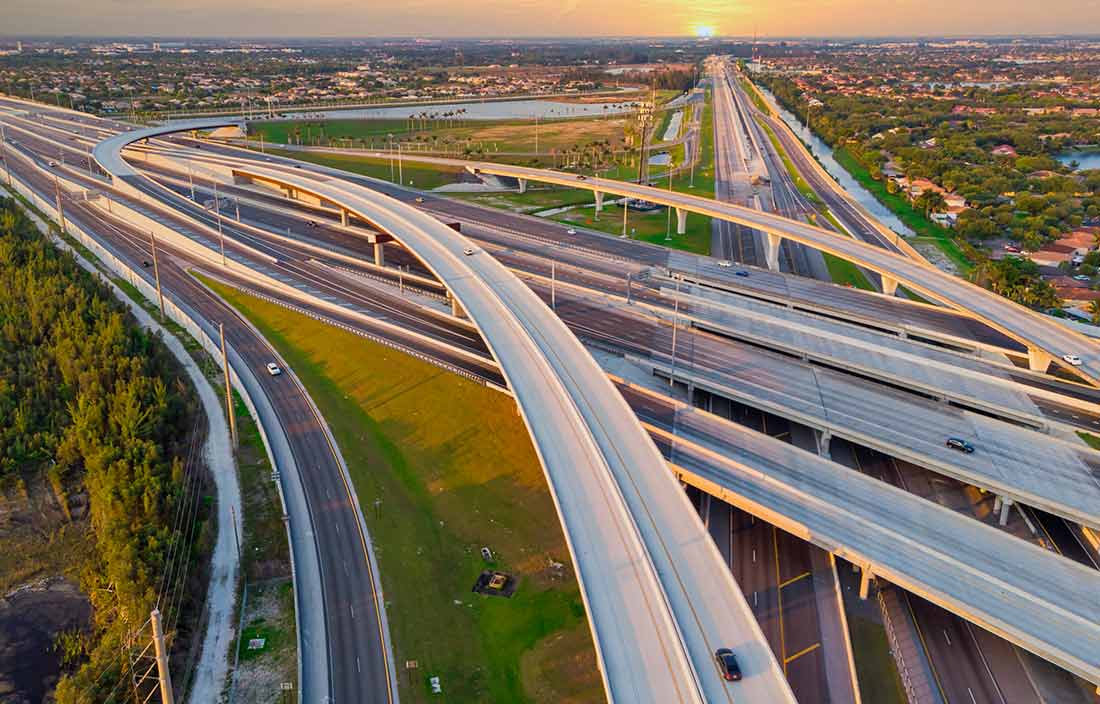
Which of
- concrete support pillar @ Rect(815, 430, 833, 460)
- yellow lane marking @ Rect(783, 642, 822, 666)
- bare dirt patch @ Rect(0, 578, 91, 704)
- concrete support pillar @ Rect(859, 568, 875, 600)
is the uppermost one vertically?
concrete support pillar @ Rect(815, 430, 833, 460)

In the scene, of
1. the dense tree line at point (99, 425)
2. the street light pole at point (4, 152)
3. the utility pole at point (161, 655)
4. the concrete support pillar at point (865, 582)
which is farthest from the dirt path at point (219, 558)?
the street light pole at point (4, 152)

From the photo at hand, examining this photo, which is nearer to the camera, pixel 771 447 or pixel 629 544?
pixel 629 544

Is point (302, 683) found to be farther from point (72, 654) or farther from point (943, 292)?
point (943, 292)

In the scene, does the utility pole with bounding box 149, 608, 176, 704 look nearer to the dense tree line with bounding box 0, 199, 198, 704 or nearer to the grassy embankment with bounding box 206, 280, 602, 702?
the dense tree line with bounding box 0, 199, 198, 704

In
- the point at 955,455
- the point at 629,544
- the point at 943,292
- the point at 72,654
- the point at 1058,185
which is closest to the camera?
the point at 629,544

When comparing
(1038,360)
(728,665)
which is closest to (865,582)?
(728,665)

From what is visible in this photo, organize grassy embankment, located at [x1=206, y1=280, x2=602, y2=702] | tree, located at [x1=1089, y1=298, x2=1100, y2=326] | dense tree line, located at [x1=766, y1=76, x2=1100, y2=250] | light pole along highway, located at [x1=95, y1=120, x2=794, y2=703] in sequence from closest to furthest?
light pole along highway, located at [x1=95, y1=120, x2=794, y2=703] < grassy embankment, located at [x1=206, y1=280, x2=602, y2=702] < tree, located at [x1=1089, y1=298, x2=1100, y2=326] < dense tree line, located at [x1=766, y1=76, x2=1100, y2=250]

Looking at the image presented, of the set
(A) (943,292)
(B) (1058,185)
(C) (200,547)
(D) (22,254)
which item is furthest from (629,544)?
(B) (1058,185)

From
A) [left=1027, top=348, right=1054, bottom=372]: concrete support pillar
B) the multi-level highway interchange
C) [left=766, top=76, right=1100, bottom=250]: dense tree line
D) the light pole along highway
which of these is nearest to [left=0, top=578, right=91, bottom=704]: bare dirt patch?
the multi-level highway interchange
